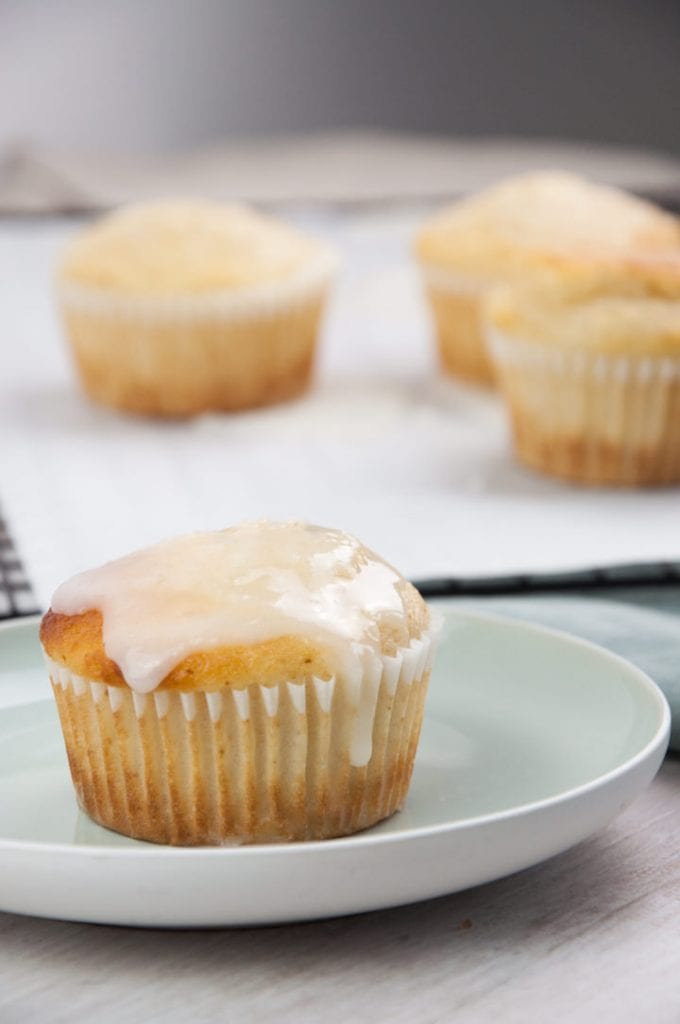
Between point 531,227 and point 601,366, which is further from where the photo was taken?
point 531,227

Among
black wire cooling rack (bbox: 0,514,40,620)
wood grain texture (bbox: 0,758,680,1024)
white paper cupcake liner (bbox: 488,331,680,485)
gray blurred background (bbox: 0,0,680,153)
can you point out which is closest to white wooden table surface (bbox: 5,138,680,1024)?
wood grain texture (bbox: 0,758,680,1024)

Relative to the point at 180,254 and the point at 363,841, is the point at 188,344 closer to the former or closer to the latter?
the point at 180,254

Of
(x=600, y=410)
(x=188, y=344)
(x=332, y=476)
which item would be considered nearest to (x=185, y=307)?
(x=188, y=344)

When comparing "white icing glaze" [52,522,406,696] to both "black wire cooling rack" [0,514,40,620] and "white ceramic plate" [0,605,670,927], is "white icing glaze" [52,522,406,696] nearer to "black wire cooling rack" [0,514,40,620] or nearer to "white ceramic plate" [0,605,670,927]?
"white ceramic plate" [0,605,670,927]

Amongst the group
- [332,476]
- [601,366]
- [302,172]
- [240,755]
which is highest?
[240,755]

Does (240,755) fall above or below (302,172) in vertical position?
above

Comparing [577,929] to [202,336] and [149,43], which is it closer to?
[202,336]

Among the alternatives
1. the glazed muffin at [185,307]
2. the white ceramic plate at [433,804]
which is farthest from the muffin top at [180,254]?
the white ceramic plate at [433,804]

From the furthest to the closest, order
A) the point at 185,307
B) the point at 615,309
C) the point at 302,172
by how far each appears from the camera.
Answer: the point at 302,172 → the point at 185,307 → the point at 615,309

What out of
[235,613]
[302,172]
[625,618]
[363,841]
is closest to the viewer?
[363,841]
